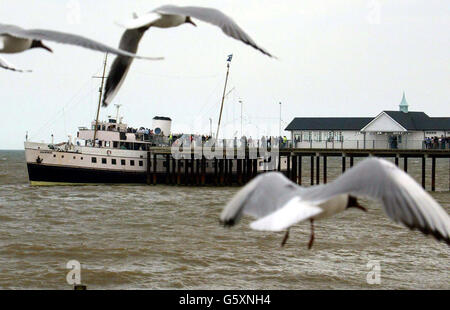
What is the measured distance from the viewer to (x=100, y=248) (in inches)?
1158

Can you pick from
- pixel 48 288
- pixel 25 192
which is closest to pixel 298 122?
pixel 25 192

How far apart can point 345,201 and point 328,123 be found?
9795 centimetres

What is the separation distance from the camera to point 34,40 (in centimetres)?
346

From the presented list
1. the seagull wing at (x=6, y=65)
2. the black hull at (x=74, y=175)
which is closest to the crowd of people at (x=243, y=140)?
the black hull at (x=74, y=175)

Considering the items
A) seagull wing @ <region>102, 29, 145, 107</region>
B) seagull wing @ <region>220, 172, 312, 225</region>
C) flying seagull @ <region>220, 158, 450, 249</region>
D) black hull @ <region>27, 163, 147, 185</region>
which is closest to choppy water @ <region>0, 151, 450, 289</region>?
black hull @ <region>27, 163, 147, 185</region>

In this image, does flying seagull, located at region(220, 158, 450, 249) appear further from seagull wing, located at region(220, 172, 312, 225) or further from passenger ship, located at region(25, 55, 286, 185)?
passenger ship, located at region(25, 55, 286, 185)

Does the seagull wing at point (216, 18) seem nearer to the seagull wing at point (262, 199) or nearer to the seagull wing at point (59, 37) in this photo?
the seagull wing at point (59, 37)

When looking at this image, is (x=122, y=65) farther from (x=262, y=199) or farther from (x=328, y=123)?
(x=328, y=123)

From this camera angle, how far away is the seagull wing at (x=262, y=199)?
3.52 m

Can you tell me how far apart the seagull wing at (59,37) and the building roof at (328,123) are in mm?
95324

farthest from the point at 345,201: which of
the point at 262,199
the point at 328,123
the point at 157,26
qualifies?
the point at 328,123

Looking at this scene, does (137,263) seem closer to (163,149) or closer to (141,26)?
(141,26)
